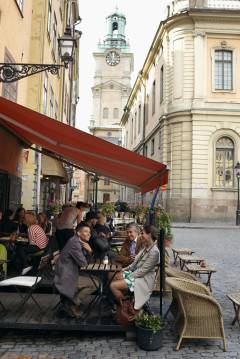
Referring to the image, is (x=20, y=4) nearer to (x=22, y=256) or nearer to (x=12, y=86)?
(x=12, y=86)

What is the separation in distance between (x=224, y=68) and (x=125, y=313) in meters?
29.3

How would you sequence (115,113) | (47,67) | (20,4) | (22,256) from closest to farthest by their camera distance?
(47,67) < (22,256) < (20,4) < (115,113)

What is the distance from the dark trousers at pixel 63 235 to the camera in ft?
27.9

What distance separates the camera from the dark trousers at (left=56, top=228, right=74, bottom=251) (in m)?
8.51

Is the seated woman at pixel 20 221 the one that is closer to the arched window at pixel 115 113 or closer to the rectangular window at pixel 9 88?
the rectangular window at pixel 9 88

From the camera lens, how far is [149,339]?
4914mm

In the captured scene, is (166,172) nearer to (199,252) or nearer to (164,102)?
(199,252)

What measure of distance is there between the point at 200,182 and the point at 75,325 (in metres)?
25.7

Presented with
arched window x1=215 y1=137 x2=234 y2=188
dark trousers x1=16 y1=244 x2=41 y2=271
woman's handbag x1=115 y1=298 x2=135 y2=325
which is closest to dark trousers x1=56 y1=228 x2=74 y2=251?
dark trousers x1=16 y1=244 x2=41 y2=271

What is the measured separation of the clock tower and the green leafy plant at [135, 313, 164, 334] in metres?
83.2

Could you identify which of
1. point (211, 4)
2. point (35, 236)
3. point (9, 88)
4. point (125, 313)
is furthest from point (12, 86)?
point (211, 4)

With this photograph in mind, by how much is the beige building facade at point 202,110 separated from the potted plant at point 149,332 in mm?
25079

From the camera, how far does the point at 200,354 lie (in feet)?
16.0

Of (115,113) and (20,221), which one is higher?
(115,113)
